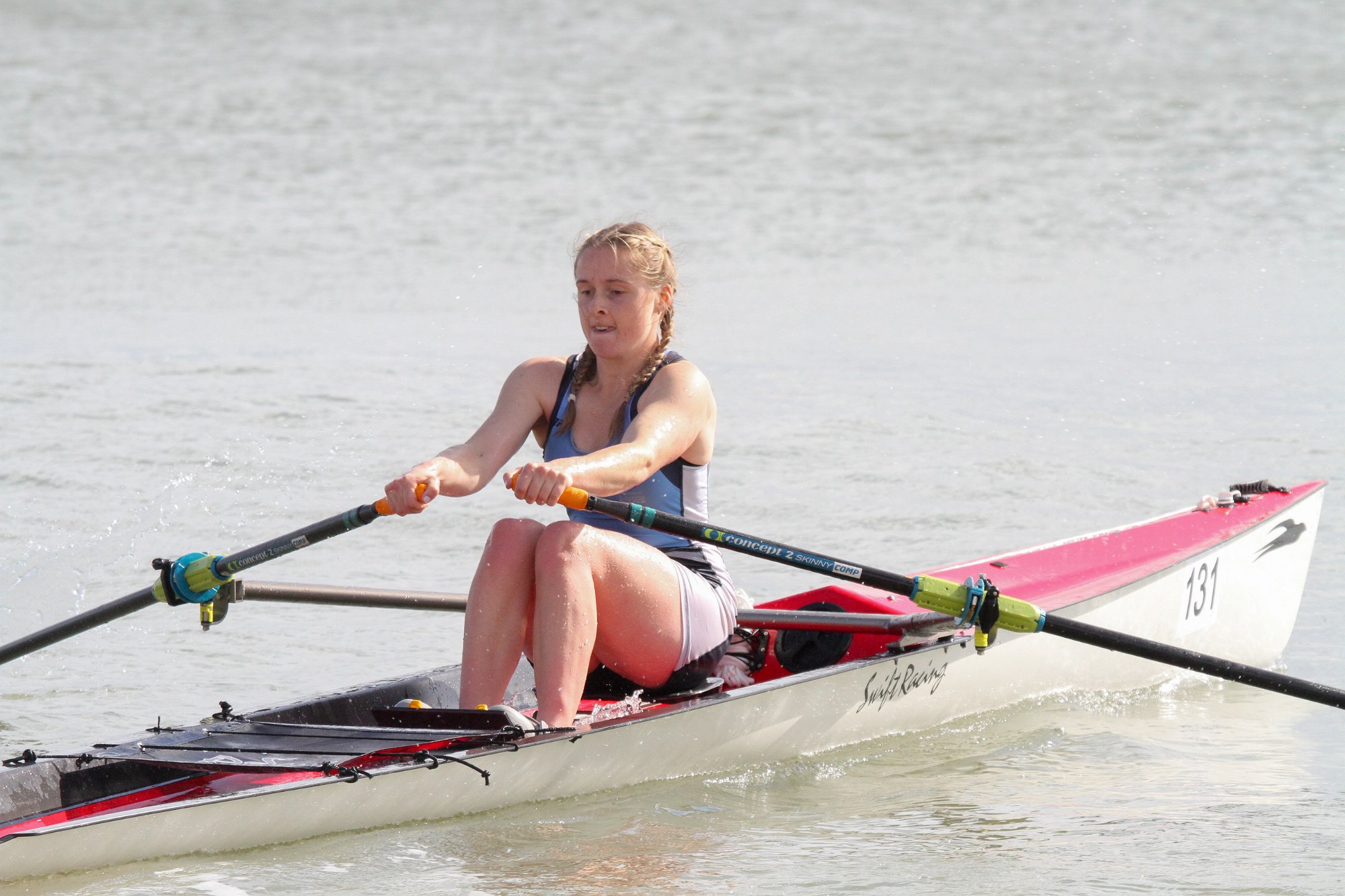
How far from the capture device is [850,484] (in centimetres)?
810

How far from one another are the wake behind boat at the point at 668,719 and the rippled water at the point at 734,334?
9 centimetres

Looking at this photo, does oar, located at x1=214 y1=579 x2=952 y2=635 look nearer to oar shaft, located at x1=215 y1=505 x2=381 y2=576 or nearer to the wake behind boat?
the wake behind boat

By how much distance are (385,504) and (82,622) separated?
1042 millimetres

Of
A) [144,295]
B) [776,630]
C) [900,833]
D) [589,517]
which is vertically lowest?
[900,833]

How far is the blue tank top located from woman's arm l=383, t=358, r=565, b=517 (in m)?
0.05

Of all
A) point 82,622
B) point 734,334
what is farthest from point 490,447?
point 734,334

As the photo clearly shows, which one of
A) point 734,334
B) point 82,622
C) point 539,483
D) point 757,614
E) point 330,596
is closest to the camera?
point 539,483

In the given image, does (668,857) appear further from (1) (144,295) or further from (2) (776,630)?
(1) (144,295)

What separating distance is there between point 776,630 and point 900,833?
1.00 metres

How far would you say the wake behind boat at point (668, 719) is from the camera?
12.3ft

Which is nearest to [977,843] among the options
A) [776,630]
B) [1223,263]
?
[776,630]

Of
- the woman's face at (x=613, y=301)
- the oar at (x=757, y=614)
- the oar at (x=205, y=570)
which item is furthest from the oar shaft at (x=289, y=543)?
the woman's face at (x=613, y=301)

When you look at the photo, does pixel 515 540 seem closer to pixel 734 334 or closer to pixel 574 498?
pixel 574 498

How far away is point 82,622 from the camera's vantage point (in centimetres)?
441
